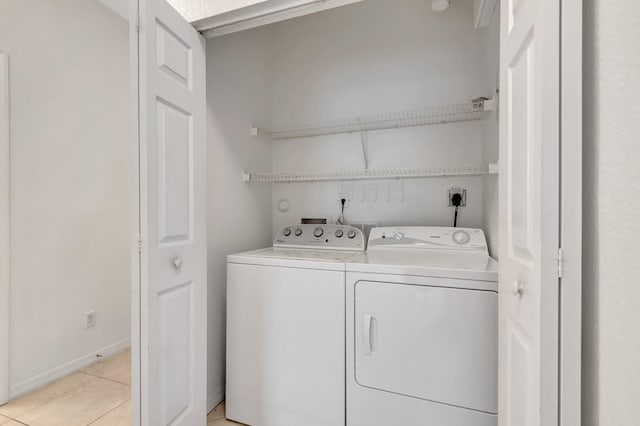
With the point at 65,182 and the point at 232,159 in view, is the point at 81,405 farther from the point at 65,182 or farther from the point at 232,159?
the point at 232,159

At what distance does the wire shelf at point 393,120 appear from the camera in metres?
2.03

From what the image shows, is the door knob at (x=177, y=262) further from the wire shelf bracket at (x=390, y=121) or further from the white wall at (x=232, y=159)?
the wire shelf bracket at (x=390, y=121)

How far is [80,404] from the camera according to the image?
1884mm

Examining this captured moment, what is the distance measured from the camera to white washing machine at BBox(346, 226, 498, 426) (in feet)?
4.23

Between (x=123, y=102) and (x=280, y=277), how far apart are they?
7.15ft

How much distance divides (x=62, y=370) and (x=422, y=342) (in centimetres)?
250

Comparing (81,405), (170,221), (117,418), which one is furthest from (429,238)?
(81,405)

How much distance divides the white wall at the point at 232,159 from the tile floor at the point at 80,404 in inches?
22.5

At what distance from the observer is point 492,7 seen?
1.61m

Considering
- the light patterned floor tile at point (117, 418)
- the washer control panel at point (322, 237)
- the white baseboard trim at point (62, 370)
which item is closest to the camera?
the light patterned floor tile at point (117, 418)
